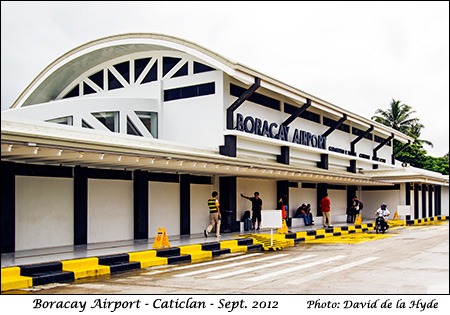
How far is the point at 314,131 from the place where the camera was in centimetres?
2798

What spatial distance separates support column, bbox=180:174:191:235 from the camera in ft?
61.2

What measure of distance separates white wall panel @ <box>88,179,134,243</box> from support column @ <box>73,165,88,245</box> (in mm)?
285

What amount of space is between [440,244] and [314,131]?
1190 cm

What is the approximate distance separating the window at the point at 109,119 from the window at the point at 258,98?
4925mm

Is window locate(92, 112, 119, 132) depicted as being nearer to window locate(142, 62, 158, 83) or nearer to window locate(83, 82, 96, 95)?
window locate(142, 62, 158, 83)

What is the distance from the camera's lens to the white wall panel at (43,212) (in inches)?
521

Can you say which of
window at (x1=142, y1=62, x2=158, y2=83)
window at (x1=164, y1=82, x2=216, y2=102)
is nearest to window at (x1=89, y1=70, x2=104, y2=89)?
window at (x1=142, y1=62, x2=158, y2=83)

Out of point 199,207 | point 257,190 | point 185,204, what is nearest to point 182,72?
point 199,207

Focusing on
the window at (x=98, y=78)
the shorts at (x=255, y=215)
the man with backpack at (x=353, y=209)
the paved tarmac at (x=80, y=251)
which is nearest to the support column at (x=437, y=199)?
the man with backpack at (x=353, y=209)

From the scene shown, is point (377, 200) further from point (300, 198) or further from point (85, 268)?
point (85, 268)

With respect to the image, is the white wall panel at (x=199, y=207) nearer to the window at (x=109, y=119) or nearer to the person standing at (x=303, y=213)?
the window at (x=109, y=119)

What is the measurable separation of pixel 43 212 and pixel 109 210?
8.06ft

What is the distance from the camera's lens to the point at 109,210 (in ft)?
51.9
